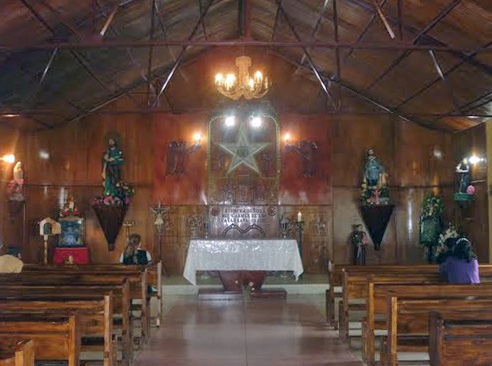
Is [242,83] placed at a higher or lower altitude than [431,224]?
higher

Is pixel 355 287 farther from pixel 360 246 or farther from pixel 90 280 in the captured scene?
pixel 360 246

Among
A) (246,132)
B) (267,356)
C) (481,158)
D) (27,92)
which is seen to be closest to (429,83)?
(481,158)

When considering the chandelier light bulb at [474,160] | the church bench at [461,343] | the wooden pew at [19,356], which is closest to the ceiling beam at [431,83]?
the chandelier light bulb at [474,160]

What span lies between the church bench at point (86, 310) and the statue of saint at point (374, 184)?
33.9 feet

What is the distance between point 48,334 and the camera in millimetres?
4141

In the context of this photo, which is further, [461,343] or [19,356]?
[461,343]

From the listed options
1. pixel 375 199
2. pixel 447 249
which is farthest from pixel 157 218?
pixel 447 249

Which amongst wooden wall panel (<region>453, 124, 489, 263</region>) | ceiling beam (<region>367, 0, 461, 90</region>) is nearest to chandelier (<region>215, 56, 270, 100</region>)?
ceiling beam (<region>367, 0, 461, 90</region>)

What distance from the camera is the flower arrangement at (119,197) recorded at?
1444 cm

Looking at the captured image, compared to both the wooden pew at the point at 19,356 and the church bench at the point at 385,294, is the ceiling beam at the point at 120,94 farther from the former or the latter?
the wooden pew at the point at 19,356

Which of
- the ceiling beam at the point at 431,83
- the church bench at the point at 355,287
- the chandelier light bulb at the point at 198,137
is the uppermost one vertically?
the ceiling beam at the point at 431,83

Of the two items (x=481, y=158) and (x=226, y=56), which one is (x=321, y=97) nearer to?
(x=226, y=56)

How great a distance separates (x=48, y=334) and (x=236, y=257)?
23.8 ft

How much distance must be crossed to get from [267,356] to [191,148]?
9.09 metres
